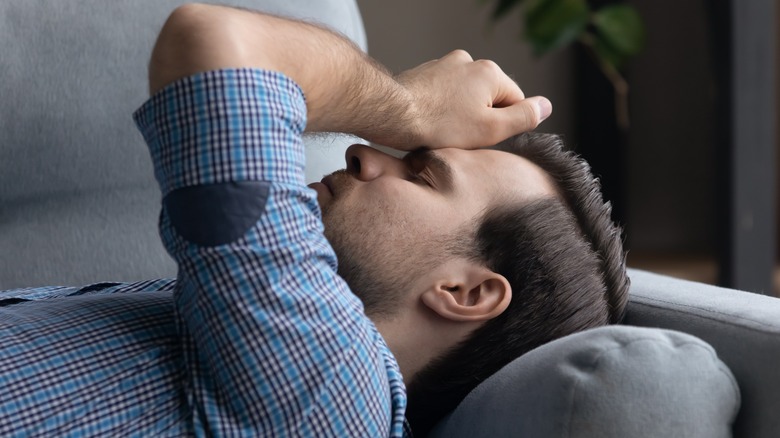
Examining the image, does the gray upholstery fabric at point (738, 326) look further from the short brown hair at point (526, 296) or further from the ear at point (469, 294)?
the ear at point (469, 294)

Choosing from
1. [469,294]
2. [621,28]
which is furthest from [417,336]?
[621,28]

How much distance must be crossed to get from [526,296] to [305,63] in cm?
37

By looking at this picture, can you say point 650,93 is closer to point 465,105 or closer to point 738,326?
point 465,105

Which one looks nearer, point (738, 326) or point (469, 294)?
point (738, 326)

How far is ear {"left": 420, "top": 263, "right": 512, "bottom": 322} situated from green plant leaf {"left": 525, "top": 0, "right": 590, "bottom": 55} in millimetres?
1753

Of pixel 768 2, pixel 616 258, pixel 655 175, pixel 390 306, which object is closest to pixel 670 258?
pixel 655 175

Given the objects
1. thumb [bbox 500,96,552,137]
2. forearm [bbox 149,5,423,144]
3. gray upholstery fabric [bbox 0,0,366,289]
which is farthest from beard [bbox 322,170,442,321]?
gray upholstery fabric [bbox 0,0,366,289]

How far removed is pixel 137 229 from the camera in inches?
55.9

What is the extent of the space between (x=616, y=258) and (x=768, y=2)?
5.84 ft

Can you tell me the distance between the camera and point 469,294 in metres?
1.07

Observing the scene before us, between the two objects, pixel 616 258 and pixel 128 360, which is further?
pixel 616 258

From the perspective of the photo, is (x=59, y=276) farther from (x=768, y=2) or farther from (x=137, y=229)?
(x=768, y=2)

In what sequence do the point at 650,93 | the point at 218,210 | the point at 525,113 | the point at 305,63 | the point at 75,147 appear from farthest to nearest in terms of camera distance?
the point at 650,93, the point at 75,147, the point at 525,113, the point at 305,63, the point at 218,210

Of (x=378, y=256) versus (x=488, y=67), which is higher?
(x=488, y=67)
